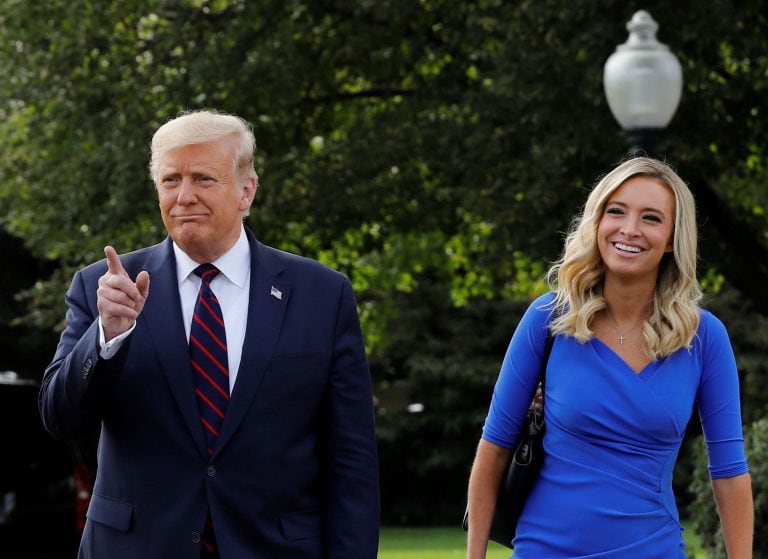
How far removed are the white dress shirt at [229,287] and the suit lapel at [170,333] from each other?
32mm

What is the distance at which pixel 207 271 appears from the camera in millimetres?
4488

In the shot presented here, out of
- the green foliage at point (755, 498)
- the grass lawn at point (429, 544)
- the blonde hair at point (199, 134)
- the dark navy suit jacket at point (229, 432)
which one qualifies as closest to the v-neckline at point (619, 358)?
the dark navy suit jacket at point (229, 432)

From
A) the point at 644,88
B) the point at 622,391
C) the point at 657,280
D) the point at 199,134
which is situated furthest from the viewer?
the point at 644,88

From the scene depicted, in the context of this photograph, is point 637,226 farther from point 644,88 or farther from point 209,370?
point 644,88

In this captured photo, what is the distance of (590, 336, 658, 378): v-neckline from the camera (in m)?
4.57

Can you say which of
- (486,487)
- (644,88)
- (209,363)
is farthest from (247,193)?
(644,88)

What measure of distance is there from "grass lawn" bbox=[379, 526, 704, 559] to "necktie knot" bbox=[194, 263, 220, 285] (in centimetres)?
1343

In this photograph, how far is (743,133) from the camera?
17781 mm

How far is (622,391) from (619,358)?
128 millimetres

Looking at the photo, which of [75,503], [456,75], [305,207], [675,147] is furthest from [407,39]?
[75,503]

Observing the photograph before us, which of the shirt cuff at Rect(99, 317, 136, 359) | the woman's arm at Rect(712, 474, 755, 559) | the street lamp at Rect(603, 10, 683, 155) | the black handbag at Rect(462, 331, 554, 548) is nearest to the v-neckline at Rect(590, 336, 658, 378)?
the black handbag at Rect(462, 331, 554, 548)

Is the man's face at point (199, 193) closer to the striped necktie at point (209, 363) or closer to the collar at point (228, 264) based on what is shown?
the collar at point (228, 264)

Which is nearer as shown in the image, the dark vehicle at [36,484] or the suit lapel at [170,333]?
the suit lapel at [170,333]

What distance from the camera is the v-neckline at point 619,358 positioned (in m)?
4.57
